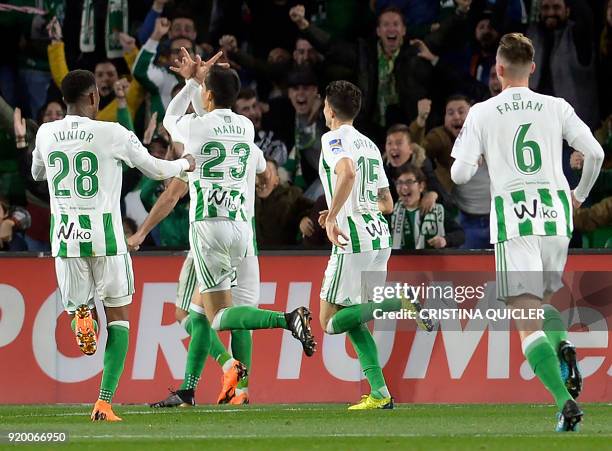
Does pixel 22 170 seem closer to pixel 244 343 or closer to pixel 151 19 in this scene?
pixel 151 19

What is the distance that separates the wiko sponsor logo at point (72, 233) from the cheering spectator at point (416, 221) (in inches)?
148

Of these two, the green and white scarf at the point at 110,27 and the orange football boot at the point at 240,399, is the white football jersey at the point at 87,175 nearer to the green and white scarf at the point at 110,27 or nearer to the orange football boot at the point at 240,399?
the orange football boot at the point at 240,399

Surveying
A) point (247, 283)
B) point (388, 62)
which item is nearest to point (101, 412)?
point (247, 283)

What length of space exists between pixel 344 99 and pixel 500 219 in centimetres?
247

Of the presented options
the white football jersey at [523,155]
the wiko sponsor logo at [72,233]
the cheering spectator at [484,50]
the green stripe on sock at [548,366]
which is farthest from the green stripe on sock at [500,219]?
the cheering spectator at [484,50]

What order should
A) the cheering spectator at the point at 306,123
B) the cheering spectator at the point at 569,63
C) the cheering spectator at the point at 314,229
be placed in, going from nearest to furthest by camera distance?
the cheering spectator at the point at 314,229 → the cheering spectator at the point at 569,63 → the cheering spectator at the point at 306,123

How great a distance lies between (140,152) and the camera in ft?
29.5

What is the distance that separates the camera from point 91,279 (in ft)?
29.9

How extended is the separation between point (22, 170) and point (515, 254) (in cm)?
722

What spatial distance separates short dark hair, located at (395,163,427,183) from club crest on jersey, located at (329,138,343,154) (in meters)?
2.26

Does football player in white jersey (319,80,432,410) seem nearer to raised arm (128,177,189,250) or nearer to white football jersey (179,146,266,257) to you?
white football jersey (179,146,266,257)

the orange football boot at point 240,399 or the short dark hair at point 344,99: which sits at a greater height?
the short dark hair at point 344,99

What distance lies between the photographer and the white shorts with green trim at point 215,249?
10258 mm

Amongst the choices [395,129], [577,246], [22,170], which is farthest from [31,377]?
[577,246]
